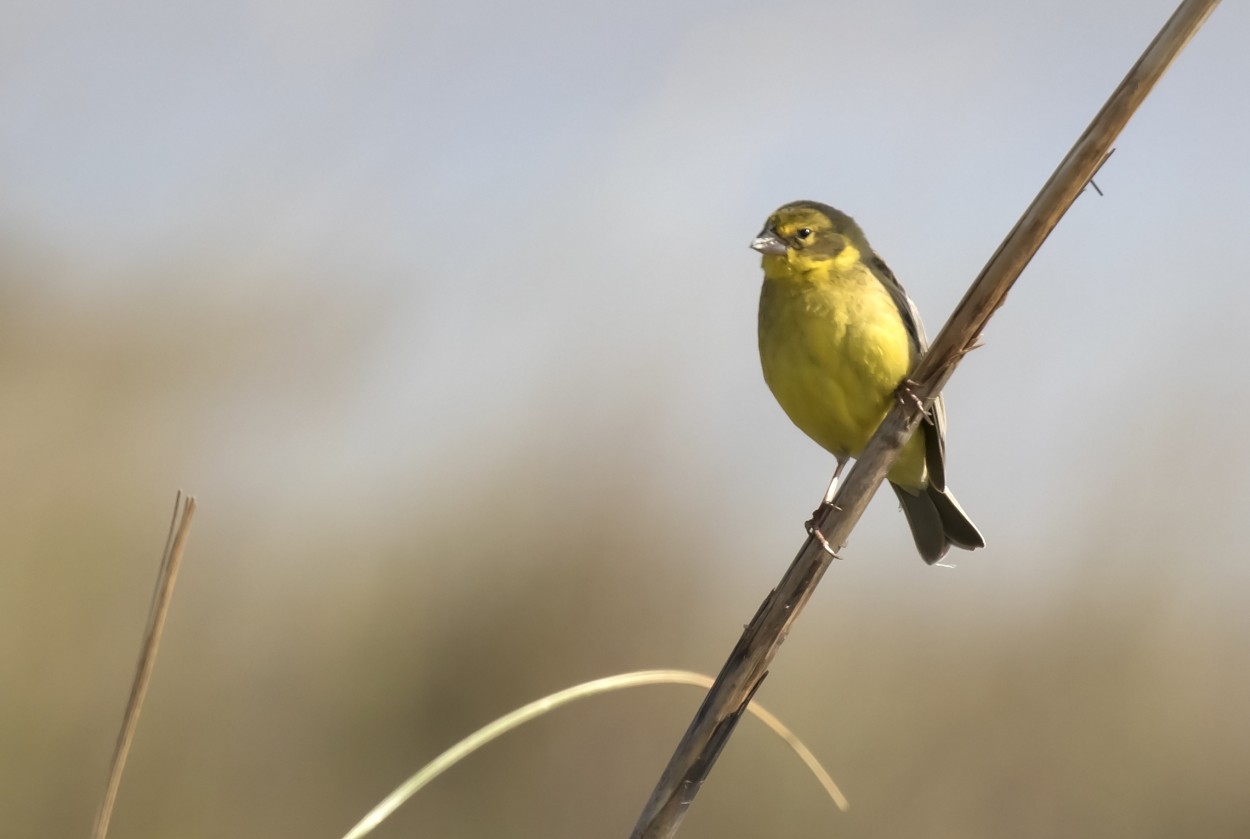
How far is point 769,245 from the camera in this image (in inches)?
116

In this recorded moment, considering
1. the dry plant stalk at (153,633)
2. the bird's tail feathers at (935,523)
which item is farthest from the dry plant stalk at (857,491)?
the bird's tail feathers at (935,523)

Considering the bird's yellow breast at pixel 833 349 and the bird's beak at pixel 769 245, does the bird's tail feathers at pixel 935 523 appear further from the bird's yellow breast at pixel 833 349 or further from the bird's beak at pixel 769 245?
the bird's beak at pixel 769 245

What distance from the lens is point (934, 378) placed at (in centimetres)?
171

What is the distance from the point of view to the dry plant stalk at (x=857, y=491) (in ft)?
4.38

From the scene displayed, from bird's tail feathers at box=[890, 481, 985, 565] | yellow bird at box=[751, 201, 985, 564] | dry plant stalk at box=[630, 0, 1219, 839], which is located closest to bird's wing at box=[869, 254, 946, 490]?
yellow bird at box=[751, 201, 985, 564]

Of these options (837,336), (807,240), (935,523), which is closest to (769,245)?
(807,240)

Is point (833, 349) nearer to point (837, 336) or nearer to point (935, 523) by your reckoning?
point (837, 336)

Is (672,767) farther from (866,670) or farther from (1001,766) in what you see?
(866,670)

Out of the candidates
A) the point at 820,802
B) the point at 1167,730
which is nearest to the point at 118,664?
the point at 820,802

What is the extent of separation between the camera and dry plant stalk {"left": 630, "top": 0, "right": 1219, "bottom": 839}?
4.38 feet

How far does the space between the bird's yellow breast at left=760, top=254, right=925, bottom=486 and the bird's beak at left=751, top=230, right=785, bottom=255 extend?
23 millimetres

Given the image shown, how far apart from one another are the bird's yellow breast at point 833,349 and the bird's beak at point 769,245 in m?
0.02

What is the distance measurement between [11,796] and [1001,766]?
4239 millimetres

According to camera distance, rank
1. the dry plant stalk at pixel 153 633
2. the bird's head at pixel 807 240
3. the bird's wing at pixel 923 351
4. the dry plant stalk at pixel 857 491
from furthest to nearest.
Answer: the bird's head at pixel 807 240 < the bird's wing at pixel 923 351 < the dry plant stalk at pixel 857 491 < the dry plant stalk at pixel 153 633
